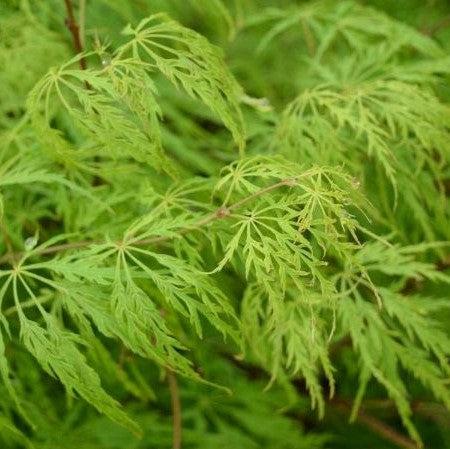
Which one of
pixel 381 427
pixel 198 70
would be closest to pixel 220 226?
pixel 198 70

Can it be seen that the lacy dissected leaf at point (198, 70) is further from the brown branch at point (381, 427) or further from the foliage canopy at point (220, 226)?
the brown branch at point (381, 427)

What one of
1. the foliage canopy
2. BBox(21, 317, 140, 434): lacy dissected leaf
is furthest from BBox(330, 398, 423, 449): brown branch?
BBox(21, 317, 140, 434): lacy dissected leaf

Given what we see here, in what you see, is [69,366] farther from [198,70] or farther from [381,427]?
[381,427]

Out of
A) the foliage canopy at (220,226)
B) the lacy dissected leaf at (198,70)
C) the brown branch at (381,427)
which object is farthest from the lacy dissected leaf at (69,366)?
the brown branch at (381,427)

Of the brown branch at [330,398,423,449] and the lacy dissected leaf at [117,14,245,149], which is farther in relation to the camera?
the brown branch at [330,398,423,449]

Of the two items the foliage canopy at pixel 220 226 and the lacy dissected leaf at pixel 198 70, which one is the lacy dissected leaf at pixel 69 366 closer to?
the foliage canopy at pixel 220 226

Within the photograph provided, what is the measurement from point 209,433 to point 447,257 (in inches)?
24.3

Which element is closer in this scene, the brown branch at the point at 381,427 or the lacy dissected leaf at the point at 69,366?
the lacy dissected leaf at the point at 69,366

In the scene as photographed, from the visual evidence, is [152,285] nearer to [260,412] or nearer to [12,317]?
[12,317]

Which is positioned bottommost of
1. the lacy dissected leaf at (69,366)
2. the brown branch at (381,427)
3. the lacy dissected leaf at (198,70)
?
the brown branch at (381,427)

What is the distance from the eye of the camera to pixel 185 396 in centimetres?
160

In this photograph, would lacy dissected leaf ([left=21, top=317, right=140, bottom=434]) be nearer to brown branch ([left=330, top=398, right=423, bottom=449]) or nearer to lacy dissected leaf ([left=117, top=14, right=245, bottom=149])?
lacy dissected leaf ([left=117, top=14, right=245, bottom=149])

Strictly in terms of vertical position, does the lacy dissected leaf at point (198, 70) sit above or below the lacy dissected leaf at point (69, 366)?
above

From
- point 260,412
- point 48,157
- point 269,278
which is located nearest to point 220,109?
point 269,278
